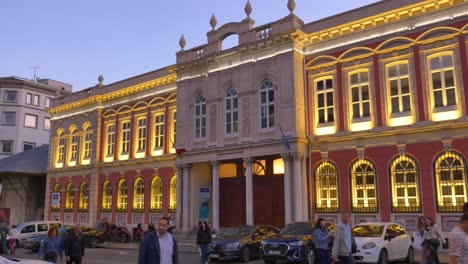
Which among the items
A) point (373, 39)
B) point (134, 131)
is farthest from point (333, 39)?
point (134, 131)

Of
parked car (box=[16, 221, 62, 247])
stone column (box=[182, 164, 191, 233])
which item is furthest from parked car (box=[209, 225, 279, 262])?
parked car (box=[16, 221, 62, 247])

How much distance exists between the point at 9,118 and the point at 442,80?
5118 centimetres

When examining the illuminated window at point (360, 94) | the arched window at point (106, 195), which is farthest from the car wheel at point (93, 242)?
the illuminated window at point (360, 94)

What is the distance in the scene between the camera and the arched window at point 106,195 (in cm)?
3466

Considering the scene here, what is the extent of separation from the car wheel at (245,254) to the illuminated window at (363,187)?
21.2 feet

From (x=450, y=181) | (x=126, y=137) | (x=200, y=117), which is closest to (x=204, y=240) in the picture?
(x=450, y=181)

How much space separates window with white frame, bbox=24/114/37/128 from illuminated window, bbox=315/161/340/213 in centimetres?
4516

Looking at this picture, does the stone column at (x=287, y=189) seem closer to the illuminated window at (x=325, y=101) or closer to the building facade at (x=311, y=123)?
the building facade at (x=311, y=123)

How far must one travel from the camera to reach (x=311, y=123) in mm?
24109

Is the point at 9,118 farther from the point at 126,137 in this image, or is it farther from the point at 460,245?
the point at 460,245

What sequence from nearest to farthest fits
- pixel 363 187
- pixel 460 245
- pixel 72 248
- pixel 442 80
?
pixel 460 245 → pixel 72 248 → pixel 442 80 → pixel 363 187

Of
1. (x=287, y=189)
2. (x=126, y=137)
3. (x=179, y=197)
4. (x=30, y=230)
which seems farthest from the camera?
(x=126, y=137)

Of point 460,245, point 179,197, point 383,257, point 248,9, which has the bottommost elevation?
point 383,257

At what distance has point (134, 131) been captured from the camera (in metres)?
33.7
